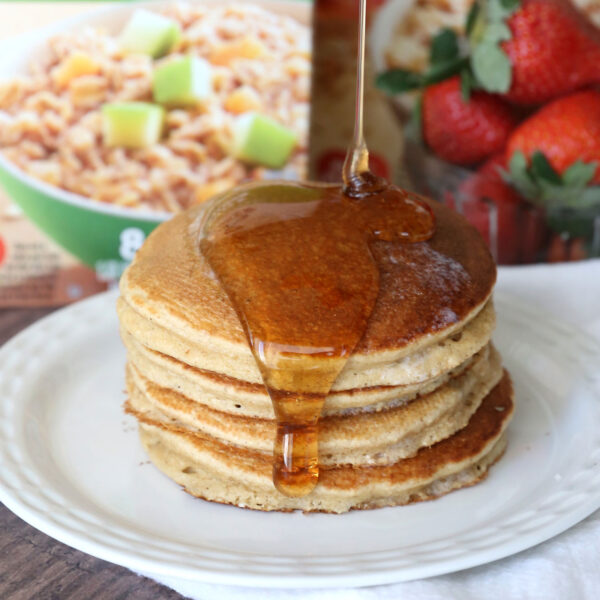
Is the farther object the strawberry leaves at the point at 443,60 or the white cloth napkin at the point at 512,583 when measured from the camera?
the strawberry leaves at the point at 443,60

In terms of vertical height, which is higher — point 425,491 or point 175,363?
point 175,363

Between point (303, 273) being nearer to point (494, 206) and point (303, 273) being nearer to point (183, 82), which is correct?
point (183, 82)

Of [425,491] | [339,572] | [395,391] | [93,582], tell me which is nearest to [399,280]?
[395,391]

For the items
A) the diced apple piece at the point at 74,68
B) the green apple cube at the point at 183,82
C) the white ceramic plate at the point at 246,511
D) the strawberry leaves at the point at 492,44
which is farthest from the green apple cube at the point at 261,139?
the white ceramic plate at the point at 246,511

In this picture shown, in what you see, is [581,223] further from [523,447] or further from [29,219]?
[29,219]

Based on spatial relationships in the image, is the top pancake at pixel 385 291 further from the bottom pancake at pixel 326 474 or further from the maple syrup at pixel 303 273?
the bottom pancake at pixel 326 474

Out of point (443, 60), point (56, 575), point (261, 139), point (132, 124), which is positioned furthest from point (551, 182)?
point (56, 575)
